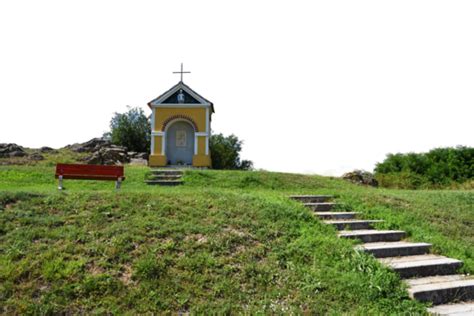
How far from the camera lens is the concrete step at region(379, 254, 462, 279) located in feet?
19.9

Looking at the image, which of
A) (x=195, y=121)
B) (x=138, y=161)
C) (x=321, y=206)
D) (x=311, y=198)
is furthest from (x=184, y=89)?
(x=321, y=206)

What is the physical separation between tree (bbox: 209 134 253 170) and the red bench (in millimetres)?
20084

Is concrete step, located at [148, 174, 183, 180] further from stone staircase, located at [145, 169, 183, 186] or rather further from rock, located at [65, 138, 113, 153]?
rock, located at [65, 138, 113, 153]

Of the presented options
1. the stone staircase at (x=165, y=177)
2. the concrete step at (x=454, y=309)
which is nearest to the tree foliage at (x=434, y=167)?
the stone staircase at (x=165, y=177)

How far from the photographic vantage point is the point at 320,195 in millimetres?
10062

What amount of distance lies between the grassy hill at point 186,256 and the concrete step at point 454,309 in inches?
15.1

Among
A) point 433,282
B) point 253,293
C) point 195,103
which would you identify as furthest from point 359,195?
point 195,103

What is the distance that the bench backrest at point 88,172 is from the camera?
36.3 ft

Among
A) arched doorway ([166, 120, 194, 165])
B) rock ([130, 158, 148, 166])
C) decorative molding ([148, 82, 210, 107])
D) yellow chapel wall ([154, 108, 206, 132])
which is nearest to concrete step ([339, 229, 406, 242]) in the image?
yellow chapel wall ([154, 108, 206, 132])

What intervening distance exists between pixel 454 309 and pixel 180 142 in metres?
19.2

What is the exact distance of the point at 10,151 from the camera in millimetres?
24875

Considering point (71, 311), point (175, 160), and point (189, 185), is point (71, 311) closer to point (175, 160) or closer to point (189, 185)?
point (189, 185)

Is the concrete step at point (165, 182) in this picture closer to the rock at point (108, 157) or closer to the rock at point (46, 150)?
the rock at point (108, 157)

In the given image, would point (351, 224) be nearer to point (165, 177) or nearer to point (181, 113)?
point (165, 177)
